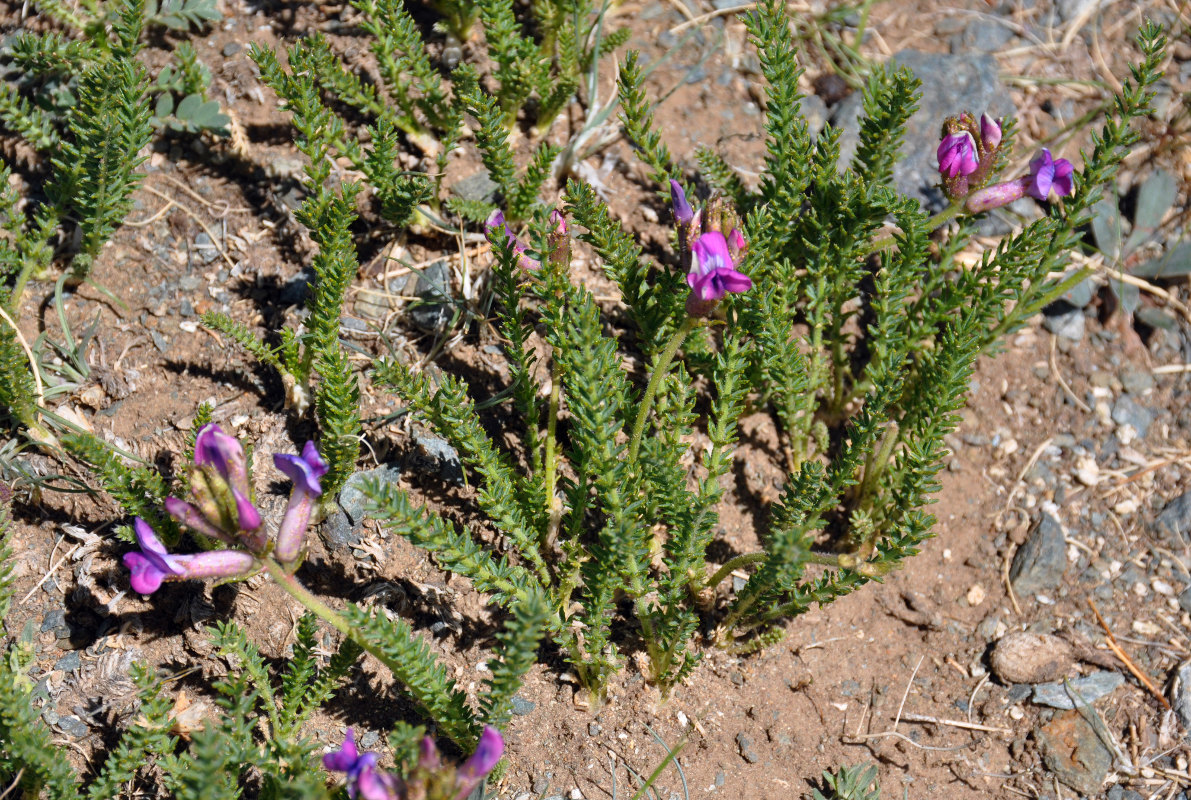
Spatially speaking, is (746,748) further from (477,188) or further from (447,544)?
(477,188)

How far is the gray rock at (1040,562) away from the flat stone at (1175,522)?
0.42m

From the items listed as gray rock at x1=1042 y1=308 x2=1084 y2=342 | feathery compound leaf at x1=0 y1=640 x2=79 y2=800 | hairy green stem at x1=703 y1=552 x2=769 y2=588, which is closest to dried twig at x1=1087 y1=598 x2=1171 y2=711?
gray rock at x1=1042 y1=308 x2=1084 y2=342

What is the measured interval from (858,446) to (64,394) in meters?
2.59

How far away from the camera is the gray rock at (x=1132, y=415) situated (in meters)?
3.85

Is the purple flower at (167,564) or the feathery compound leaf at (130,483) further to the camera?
the feathery compound leaf at (130,483)

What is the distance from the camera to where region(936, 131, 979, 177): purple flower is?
3.00 metres

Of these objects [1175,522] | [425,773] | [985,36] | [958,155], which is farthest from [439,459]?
[985,36]

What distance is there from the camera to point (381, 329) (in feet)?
11.5

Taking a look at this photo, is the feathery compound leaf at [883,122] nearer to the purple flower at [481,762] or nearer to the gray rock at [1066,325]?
the gray rock at [1066,325]

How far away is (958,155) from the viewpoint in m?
3.03

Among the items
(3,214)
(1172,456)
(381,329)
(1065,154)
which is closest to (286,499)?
(381,329)

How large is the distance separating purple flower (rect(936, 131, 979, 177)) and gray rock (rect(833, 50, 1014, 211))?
3.32 feet

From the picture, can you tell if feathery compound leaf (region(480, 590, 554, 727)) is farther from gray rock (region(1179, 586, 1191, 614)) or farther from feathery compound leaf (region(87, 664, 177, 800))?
gray rock (region(1179, 586, 1191, 614))

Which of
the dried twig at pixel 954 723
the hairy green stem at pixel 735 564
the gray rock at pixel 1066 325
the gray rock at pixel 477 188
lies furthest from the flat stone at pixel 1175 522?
the gray rock at pixel 477 188
